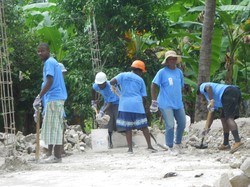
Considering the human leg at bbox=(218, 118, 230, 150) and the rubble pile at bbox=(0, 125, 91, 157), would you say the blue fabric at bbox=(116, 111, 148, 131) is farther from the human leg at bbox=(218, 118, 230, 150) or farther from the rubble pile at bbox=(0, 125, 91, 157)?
the rubble pile at bbox=(0, 125, 91, 157)

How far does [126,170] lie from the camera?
773 centimetres

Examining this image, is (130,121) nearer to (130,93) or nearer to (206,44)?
(130,93)

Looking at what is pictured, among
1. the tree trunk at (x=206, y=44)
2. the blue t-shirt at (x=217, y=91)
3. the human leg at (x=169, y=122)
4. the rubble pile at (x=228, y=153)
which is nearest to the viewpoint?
the rubble pile at (x=228, y=153)

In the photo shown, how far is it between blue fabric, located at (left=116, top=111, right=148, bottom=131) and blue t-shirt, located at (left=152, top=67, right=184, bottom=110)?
66cm

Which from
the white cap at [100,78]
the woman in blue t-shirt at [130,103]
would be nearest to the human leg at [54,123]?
the woman in blue t-shirt at [130,103]

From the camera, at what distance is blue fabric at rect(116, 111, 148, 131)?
1061cm

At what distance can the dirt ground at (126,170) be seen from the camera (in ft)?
21.5

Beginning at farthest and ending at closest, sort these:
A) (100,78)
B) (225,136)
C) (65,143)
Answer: (65,143)
(100,78)
(225,136)

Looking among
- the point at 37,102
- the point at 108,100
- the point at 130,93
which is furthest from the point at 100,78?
the point at 37,102

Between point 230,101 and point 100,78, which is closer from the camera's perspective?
point 230,101

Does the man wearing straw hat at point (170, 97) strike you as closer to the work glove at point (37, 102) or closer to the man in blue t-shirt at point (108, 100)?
the man in blue t-shirt at point (108, 100)

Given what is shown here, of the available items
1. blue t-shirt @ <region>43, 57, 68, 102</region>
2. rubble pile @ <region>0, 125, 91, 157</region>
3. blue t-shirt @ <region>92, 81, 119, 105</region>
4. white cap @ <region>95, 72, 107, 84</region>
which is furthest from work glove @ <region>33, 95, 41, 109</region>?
blue t-shirt @ <region>92, 81, 119, 105</region>

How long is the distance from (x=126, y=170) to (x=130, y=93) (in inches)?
122

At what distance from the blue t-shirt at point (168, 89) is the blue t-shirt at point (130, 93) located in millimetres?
594
